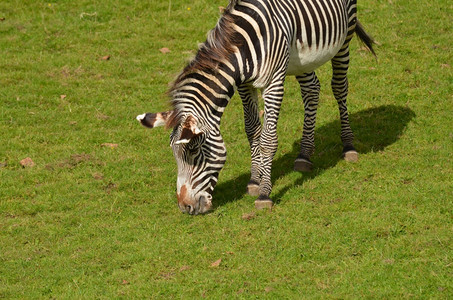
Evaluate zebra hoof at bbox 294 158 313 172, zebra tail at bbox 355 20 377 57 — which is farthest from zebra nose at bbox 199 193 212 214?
zebra tail at bbox 355 20 377 57

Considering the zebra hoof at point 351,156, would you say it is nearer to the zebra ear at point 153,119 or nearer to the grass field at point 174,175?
the grass field at point 174,175

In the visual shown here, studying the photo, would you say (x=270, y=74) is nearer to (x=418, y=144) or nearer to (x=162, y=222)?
(x=162, y=222)

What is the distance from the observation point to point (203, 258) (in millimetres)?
8953

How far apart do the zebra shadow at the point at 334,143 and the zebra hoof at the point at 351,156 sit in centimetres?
15

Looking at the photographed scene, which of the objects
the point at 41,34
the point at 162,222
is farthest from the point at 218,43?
Answer: the point at 41,34

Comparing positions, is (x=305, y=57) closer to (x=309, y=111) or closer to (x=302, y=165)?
(x=309, y=111)

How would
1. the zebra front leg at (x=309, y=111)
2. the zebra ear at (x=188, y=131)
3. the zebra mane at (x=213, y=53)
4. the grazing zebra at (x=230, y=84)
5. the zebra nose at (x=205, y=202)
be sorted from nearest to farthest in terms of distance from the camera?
the zebra ear at (x=188, y=131) → the grazing zebra at (x=230, y=84) → the zebra mane at (x=213, y=53) → the zebra nose at (x=205, y=202) → the zebra front leg at (x=309, y=111)

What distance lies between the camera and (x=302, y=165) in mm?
11703

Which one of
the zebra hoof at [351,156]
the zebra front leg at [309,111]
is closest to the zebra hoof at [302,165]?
the zebra front leg at [309,111]

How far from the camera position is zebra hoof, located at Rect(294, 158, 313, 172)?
11695 millimetres

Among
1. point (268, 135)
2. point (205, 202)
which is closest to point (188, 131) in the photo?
point (205, 202)

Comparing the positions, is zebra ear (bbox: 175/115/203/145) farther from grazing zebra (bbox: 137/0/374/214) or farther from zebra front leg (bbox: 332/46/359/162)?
zebra front leg (bbox: 332/46/359/162)

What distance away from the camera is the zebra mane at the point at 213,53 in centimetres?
964

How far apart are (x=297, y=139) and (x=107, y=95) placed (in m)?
4.23
